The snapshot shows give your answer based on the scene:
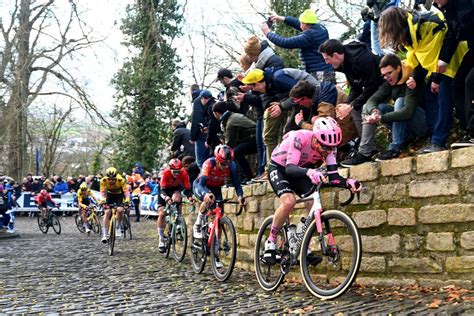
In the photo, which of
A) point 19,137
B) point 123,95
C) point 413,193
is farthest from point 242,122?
point 19,137

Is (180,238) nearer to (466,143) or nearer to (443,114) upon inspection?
(443,114)

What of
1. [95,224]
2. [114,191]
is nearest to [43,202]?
[95,224]

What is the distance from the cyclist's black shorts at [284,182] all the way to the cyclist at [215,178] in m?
2.21

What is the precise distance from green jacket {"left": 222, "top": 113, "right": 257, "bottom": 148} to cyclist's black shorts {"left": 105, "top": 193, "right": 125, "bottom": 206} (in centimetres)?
511

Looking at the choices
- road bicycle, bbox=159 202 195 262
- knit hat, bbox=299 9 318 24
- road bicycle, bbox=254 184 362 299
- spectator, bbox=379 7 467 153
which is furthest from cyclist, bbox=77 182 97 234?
spectator, bbox=379 7 467 153

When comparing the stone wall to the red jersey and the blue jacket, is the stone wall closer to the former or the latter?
the blue jacket

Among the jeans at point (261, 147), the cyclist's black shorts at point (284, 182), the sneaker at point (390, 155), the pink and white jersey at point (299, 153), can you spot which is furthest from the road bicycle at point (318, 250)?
the jeans at point (261, 147)

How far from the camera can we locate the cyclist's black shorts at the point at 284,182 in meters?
7.37

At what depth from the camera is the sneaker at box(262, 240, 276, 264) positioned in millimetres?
7574

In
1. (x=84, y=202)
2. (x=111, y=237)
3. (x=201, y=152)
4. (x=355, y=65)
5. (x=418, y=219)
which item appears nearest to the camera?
(x=418, y=219)

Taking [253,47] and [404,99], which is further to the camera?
[253,47]

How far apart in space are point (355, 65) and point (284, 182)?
1.79 m

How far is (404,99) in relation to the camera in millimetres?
7613

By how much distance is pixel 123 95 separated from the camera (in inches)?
1359
